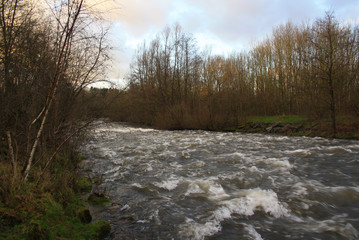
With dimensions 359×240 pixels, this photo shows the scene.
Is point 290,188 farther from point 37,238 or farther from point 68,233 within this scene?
point 37,238

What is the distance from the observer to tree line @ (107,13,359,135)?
17.5 metres

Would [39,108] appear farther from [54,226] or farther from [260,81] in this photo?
[260,81]

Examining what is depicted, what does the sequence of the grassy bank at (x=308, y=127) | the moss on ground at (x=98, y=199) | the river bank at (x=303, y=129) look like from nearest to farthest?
1. the moss on ground at (x=98, y=199)
2. the river bank at (x=303, y=129)
3. the grassy bank at (x=308, y=127)

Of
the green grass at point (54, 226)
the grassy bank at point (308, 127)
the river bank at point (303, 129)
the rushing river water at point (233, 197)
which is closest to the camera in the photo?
the green grass at point (54, 226)

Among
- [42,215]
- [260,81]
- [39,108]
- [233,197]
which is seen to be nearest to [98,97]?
[39,108]

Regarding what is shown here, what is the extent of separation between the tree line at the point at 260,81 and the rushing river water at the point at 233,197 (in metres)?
11.0

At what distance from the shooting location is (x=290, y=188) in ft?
18.9

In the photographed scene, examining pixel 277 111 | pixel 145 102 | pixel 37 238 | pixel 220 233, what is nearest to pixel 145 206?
pixel 220 233

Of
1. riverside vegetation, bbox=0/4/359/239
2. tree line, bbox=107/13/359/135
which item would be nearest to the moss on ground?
riverside vegetation, bbox=0/4/359/239

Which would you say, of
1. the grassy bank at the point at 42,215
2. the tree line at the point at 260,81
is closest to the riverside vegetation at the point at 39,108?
the grassy bank at the point at 42,215

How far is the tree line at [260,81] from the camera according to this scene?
1752cm

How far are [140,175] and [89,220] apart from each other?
335cm

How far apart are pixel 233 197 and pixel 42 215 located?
153 inches

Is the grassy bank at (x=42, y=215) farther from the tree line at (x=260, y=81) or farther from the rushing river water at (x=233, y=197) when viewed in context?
the tree line at (x=260, y=81)
